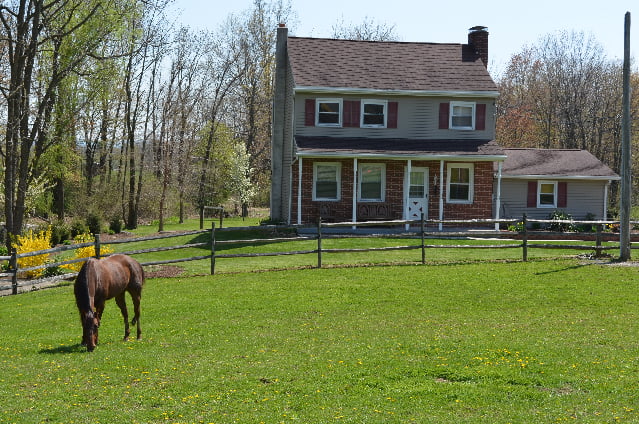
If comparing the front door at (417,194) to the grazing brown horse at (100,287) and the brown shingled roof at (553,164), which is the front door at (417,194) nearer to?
the brown shingled roof at (553,164)

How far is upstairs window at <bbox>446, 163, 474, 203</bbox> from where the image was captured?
29.4m

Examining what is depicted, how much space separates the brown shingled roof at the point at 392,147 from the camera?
27234mm

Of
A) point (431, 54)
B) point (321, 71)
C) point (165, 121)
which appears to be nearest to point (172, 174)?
point (165, 121)

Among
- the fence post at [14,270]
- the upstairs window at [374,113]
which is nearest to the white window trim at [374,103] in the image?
the upstairs window at [374,113]

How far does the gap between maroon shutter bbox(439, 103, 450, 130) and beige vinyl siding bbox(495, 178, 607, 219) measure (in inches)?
184

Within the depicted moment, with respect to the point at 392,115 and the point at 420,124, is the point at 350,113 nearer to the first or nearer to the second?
the point at 392,115

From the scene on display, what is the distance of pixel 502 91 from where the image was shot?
191ft

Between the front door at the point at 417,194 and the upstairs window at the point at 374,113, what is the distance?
8.36 ft

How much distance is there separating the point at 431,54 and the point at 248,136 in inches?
1043

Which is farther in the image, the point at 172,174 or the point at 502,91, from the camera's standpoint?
the point at 502,91

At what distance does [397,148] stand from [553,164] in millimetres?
9688

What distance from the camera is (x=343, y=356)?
9133mm

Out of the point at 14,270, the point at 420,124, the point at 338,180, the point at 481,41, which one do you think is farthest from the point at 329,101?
the point at 14,270

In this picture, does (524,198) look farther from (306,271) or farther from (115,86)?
(115,86)
